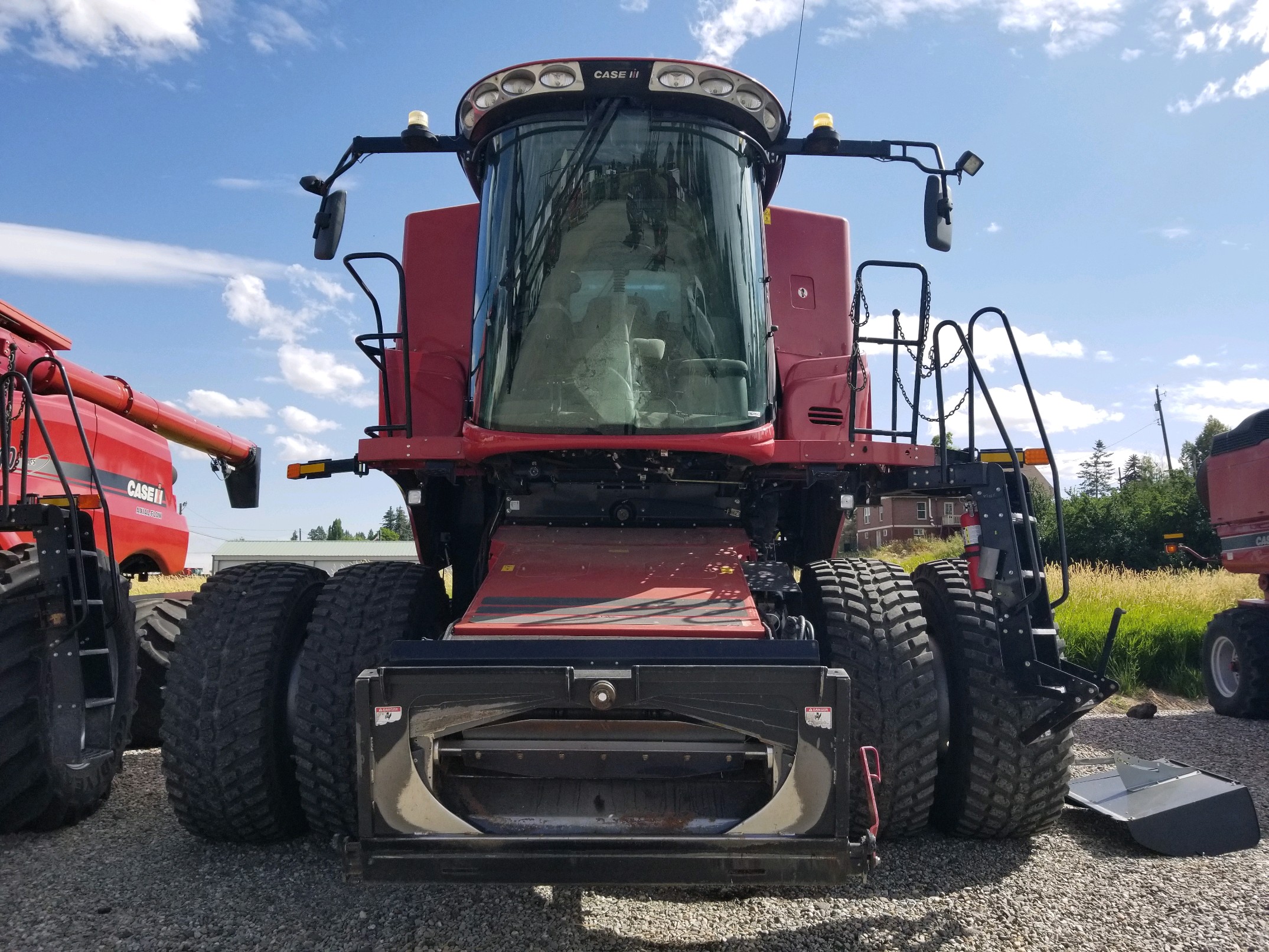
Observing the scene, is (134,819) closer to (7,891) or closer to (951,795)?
(7,891)

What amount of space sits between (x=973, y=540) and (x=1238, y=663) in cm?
616

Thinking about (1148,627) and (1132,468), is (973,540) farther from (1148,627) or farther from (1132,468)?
(1132,468)

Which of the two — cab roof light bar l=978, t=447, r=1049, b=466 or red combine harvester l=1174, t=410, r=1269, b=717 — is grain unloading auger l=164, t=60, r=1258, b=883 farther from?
red combine harvester l=1174, t=410, r=1269, b=717

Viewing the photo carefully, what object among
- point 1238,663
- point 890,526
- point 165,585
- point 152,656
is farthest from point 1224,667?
point 890,526

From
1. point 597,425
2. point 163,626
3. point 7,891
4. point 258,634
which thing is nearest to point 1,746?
point 7,891

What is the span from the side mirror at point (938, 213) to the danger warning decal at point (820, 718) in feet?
8.52

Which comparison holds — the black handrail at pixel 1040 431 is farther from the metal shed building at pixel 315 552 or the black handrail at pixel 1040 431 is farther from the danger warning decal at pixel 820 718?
the metal shed building at pixel 315 552

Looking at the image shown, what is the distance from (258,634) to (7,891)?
1325mm

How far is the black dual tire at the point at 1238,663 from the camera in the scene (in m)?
8.18

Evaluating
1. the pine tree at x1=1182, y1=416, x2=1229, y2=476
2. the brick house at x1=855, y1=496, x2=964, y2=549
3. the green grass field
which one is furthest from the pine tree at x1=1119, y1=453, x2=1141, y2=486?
the green grass field

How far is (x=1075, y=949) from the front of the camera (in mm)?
3178

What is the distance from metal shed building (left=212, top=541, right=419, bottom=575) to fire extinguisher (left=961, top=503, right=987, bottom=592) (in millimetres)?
37840

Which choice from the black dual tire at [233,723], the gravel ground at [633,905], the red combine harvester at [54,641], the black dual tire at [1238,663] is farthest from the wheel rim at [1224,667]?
the red combine harvester at [54,641]

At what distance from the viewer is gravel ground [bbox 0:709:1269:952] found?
127 inches
